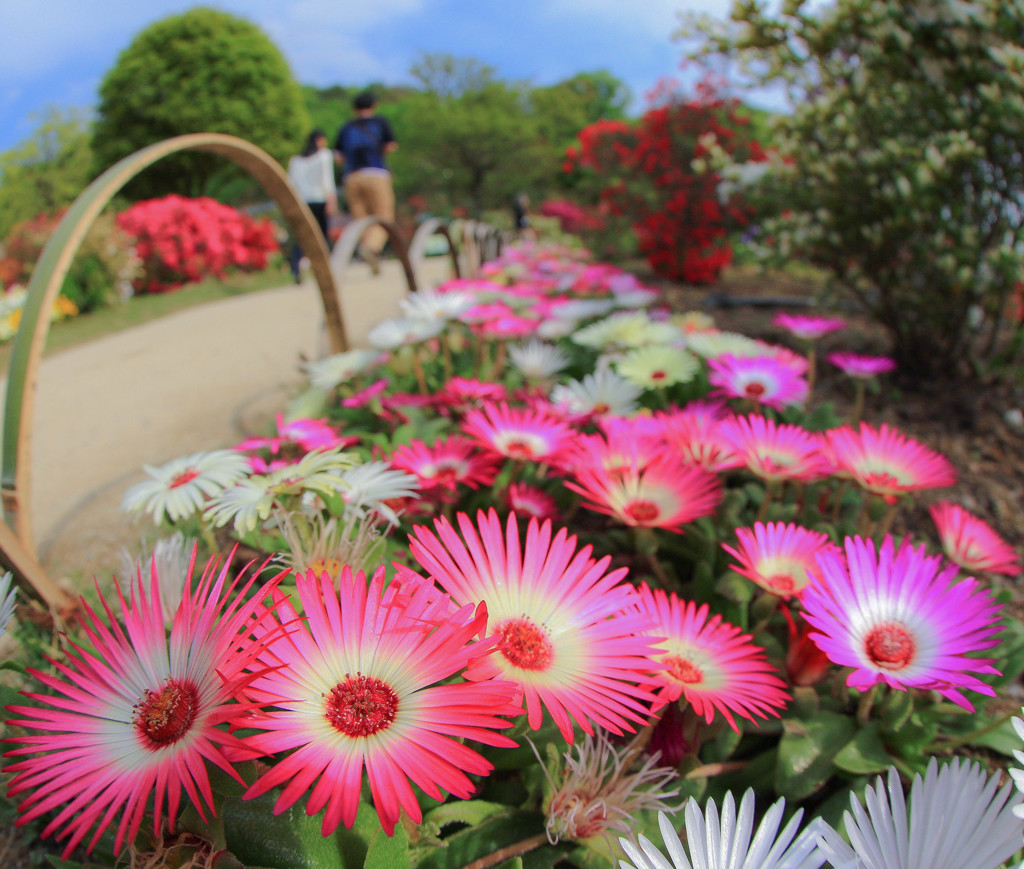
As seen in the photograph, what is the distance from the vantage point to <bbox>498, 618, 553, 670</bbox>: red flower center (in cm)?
51

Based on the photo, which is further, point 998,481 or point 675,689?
point 998,481

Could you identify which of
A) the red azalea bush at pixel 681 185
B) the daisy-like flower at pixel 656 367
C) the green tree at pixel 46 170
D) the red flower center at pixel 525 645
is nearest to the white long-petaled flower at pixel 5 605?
the red flower center at pixel 525 645

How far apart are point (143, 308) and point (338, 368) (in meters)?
6.02

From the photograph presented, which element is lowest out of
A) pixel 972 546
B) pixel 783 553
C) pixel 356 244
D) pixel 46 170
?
pixel 972 546

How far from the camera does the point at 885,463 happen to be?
89 cm

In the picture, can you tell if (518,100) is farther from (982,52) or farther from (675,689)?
(675,689)

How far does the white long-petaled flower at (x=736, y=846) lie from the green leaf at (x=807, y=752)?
0.30 meters

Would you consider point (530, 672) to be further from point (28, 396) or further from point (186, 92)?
point (186, 92)

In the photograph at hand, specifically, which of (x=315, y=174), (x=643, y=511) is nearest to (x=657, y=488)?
(x=643, y=511)

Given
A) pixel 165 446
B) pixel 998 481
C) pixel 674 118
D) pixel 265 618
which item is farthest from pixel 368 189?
pixel 265 618

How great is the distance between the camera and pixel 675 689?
0.56m

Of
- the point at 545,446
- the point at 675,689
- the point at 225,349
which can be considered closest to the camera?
the point at 675,689

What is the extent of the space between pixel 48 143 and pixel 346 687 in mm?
19309

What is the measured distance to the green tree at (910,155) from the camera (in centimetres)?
195
